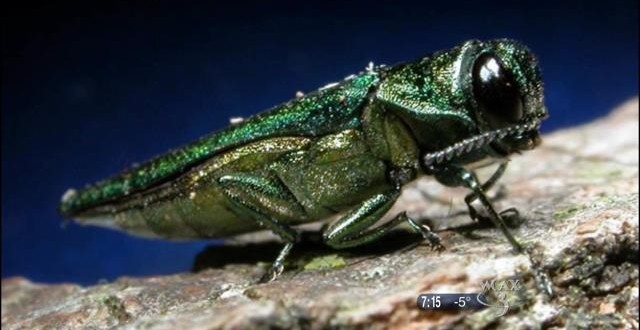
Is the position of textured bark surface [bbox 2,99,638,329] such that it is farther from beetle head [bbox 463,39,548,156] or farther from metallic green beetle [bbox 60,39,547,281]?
beetle head [bbox 463,39,548,156]

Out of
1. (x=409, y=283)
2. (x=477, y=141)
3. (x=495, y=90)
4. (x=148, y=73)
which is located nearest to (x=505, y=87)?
(x=495, y=90)

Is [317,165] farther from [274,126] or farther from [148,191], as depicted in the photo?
[148,191]

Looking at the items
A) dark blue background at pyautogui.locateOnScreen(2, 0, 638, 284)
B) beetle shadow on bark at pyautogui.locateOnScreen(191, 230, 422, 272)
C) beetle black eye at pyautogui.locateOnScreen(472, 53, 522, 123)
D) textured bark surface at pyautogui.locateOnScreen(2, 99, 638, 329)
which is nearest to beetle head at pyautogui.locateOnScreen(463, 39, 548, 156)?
beetle black eye at pyautogui.locateOnScreen(472, 53, 522, 123)

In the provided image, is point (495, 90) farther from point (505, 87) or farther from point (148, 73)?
point (148, 73)

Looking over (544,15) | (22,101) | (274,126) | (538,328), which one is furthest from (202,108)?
(538,328)

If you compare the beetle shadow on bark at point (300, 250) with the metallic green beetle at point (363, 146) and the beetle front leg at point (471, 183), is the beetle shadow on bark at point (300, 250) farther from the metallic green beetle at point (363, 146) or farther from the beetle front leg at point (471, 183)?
the beetle front leg at point (471, 183)

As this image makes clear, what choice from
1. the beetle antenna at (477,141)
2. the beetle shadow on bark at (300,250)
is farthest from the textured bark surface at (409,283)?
the beetle antenna at (477,141)
